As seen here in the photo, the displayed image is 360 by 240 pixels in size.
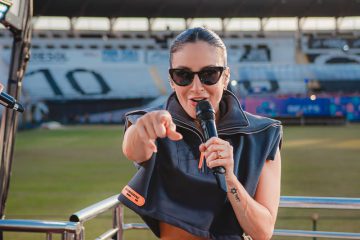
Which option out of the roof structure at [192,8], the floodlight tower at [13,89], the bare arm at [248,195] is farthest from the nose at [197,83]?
the roof structure at [192,8]

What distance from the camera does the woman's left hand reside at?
129 centimetres

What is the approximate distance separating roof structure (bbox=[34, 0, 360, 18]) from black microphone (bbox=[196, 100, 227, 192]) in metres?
41.3

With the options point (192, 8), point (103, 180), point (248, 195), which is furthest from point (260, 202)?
point (192, 8)

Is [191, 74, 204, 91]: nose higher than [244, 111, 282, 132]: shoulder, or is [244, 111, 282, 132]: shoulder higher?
[191, 74, 204, 91]: nose

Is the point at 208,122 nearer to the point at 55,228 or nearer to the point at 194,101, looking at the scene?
the point at 194,101

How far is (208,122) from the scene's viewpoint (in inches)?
54.6

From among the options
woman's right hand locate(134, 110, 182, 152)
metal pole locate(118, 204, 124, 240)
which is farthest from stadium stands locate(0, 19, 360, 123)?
woman's right hand locate(134, 110, 182, 152)

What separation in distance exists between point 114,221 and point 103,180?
8.16m

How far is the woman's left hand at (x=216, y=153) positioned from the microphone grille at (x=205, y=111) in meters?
0.11

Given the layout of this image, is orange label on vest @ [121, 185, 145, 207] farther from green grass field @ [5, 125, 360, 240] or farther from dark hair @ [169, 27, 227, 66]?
green grass field @ [5, 125, 360, 240]

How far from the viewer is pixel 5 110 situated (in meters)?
2.90

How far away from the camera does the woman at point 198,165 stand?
1.48 m

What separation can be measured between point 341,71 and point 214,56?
43.0 m

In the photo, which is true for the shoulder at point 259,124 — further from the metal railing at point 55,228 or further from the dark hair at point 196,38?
the metal railing at point 55,228
